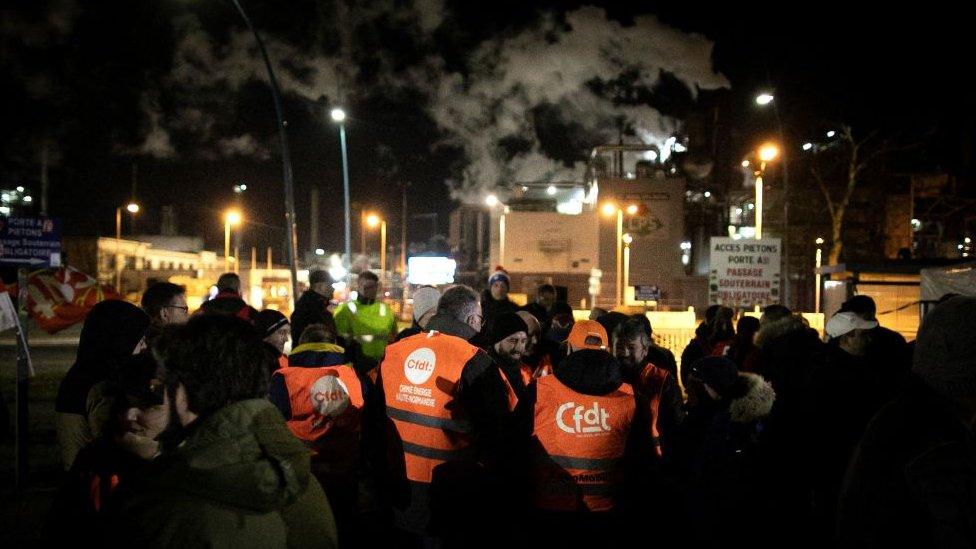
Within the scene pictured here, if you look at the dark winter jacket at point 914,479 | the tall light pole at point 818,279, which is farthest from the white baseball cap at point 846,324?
the tall light pole at point 818,279

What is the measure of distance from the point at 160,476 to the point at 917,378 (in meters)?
1.90

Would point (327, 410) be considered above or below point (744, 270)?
below

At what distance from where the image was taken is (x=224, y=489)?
1612mm

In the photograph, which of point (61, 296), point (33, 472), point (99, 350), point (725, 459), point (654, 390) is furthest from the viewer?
point (61, 296)

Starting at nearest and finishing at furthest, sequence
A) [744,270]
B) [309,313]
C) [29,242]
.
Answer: [29,242] → [309,313] → [744,270]

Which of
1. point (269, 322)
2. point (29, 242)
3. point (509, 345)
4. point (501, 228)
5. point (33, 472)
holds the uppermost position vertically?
point (501, 228)

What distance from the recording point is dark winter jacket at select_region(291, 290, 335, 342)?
747 cm

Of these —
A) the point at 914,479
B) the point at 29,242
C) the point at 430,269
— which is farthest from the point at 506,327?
the point at 430,269

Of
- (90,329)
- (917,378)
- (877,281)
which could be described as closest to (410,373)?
(90,329)

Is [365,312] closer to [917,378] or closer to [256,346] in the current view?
[256,346]

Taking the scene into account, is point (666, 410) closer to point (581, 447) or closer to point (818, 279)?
point (581, 447)

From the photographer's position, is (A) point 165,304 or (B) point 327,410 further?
(A) point 165,304

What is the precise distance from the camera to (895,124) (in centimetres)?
3806

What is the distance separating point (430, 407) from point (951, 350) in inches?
99.8
